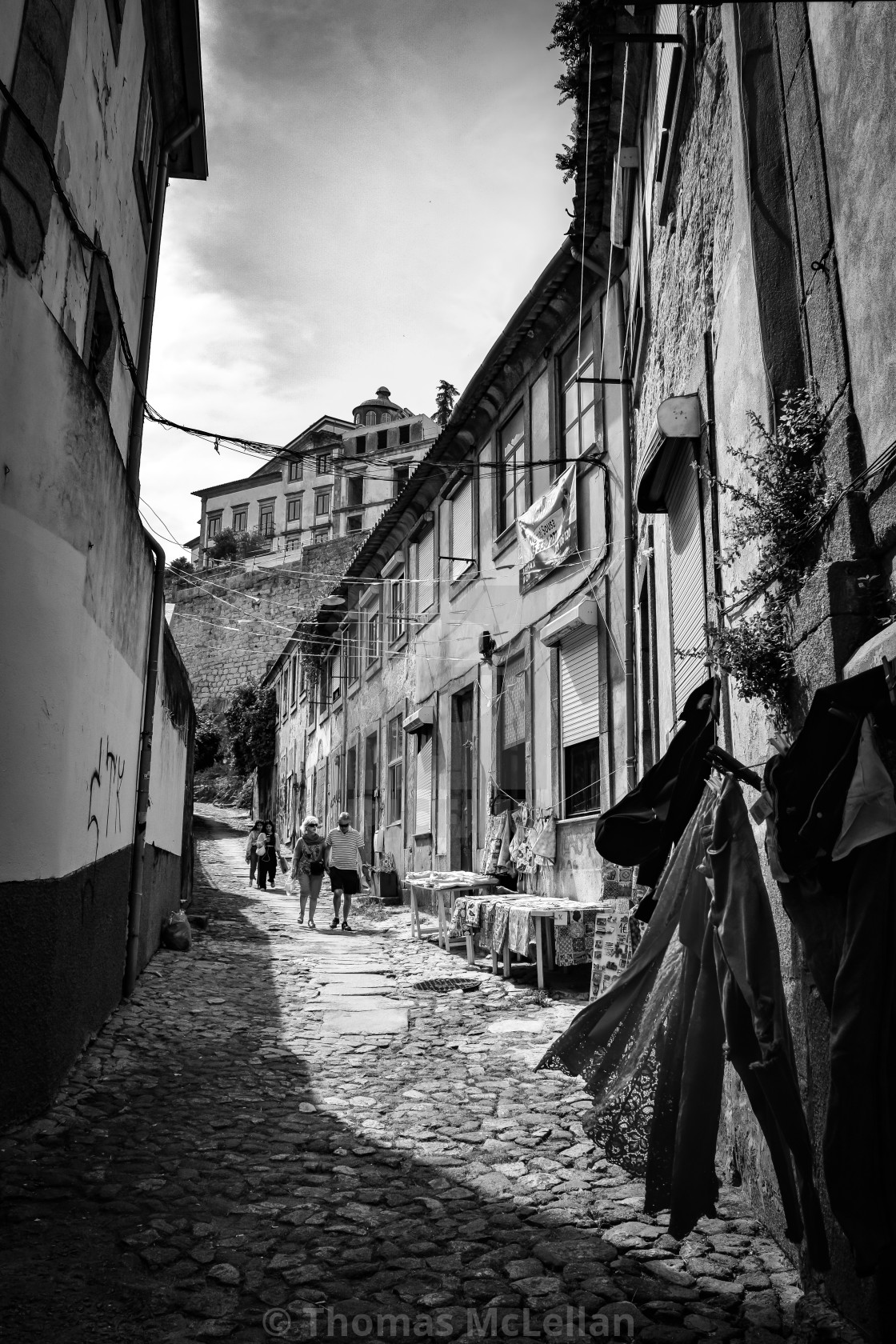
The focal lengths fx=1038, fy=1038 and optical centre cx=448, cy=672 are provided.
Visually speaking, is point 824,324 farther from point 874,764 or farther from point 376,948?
point 376,948

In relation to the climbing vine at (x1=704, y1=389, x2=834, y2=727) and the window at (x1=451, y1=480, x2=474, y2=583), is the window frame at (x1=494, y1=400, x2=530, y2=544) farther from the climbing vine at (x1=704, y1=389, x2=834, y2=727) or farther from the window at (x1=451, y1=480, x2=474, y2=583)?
the climbing vine at (x1=704, y1=389, x2=834, y2=727)

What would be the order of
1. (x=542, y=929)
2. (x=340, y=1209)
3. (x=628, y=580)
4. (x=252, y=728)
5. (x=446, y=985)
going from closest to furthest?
(x=340, y=1209), (x=628, y=580), (x=542, y=929), (x=446, y=985), (x=252, y=728)

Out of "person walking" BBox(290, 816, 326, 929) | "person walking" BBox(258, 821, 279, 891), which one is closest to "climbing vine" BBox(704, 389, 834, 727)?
"person walking" BBox(290, 816, 326, 929)

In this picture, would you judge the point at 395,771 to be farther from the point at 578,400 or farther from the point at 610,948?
the point at 610,948

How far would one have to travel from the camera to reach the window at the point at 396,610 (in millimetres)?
19297

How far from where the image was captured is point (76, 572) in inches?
221

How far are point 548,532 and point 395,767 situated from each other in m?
8.94

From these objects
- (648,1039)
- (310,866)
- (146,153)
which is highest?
(146,153)

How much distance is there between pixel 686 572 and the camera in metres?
6.18

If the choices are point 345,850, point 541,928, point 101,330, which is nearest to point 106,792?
point 101,330

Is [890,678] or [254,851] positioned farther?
[254,851]

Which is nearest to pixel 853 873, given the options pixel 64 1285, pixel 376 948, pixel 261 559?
pixel 64 1285

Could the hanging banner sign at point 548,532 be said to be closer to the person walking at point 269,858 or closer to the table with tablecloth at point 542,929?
the table with tablecloth at point 542,929

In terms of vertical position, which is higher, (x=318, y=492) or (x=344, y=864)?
(x=318, y=492)
